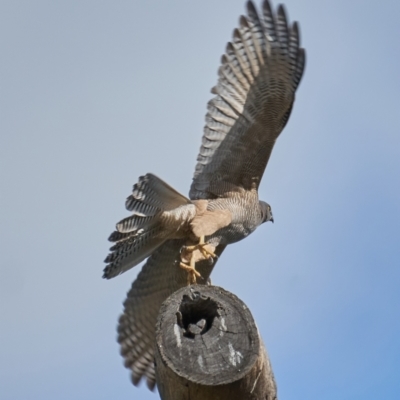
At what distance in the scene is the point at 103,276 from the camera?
6.55 meters

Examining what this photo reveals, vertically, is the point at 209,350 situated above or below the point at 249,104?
below

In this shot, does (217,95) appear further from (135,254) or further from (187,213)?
(135,254)

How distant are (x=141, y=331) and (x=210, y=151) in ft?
5.94

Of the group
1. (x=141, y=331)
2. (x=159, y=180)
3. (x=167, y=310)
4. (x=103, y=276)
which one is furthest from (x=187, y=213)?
(x=167, y=310)

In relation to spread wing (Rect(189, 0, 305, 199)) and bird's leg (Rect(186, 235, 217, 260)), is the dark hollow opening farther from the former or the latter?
spread wing (Rect(189, 0, 305, 199))

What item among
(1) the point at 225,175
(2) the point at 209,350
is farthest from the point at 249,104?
(2) the point at 209,350

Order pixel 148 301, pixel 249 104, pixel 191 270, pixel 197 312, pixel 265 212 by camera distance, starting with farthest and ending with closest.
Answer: pixel 265 212, pixel 148 301, pixel 249 104, pixel 191 270, pixel 197 312

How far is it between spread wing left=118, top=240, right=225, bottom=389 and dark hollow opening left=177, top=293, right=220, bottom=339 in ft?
11.6

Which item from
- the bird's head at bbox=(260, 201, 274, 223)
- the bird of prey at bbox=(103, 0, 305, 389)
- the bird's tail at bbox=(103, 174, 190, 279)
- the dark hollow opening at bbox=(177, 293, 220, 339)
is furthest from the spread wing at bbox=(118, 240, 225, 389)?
the dark hollow opening at bbox=(177, 293, 220, 339)

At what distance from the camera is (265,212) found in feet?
25.0

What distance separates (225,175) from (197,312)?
12.3ft

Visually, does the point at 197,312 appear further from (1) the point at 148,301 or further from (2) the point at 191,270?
(1) the point at 148,301

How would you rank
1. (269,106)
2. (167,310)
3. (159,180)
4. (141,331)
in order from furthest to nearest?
(141,331) < (269,106) < (159,180) < (167,310)

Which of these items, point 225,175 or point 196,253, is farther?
point 225,175
